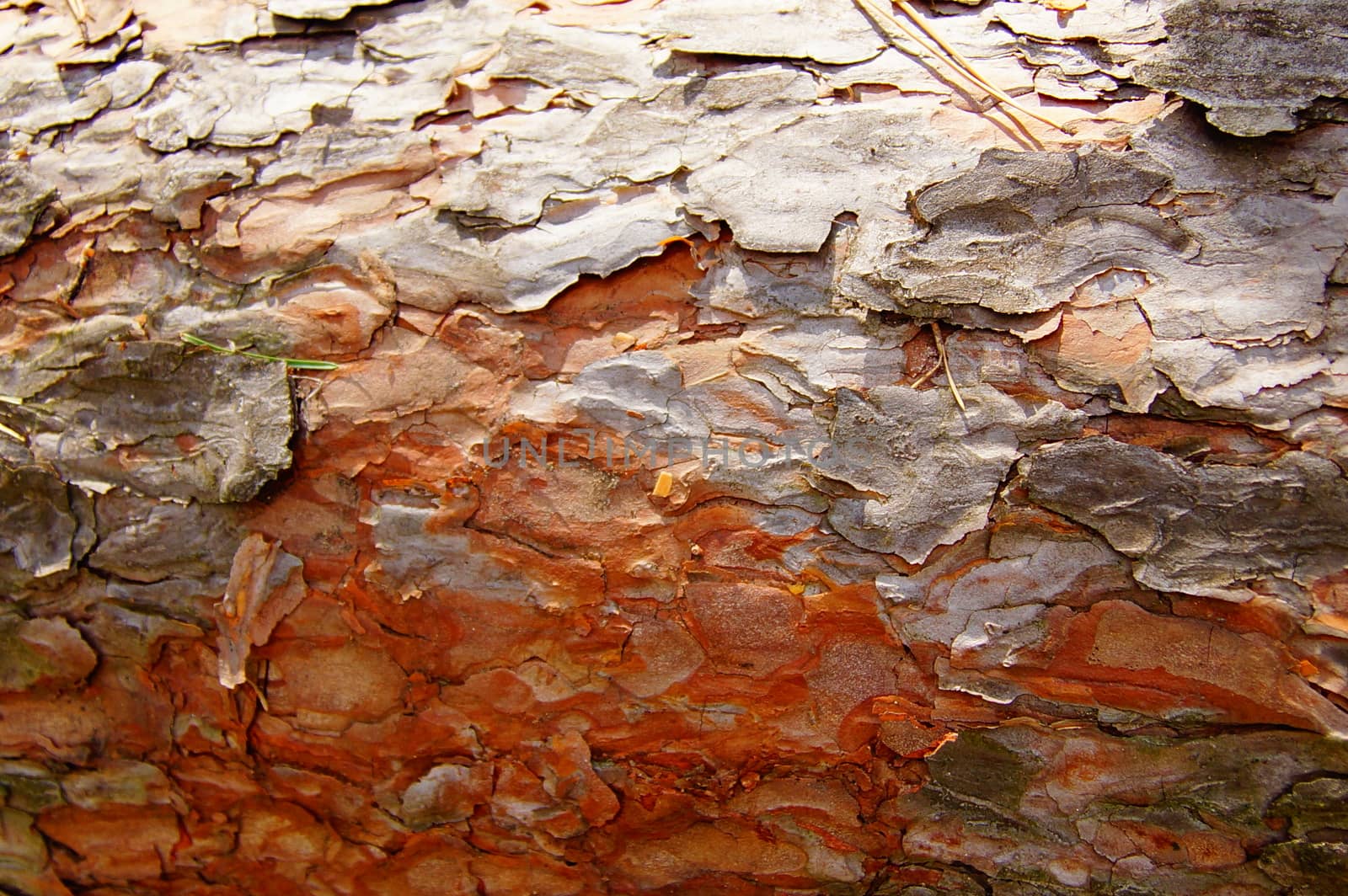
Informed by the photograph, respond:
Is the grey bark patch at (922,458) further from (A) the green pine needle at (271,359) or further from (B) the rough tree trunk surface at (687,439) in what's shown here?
(A) the green pine needle at (271,359)

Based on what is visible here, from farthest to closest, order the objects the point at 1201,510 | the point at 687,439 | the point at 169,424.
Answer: the point at 169,424
the point at 687,439
the point at 1201,510

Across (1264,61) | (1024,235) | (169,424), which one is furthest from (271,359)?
(1264,61)

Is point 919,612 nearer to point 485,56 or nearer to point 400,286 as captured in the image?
point 400,286

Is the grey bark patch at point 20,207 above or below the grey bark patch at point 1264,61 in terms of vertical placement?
below

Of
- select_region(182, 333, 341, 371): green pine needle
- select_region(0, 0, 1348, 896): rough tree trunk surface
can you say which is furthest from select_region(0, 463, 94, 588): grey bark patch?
select_region(182, 333, 341, 371): green pine needle

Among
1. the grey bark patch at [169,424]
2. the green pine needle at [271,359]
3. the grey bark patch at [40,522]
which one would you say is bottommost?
the grey bark patch at [40,522]

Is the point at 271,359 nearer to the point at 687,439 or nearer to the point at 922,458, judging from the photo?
the point at 687,439

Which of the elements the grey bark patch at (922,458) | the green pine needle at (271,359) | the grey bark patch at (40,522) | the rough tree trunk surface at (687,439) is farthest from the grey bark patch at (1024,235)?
the grey bark patch at (40,522)
